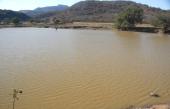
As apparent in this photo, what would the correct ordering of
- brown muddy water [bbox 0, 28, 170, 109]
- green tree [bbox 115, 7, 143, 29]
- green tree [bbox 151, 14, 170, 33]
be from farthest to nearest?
green tree [bbox 115, 7, 143, 29] < green tree [bbox 151, 14, 170, 33] < brown muddy water [bbox 0, 28, 170, 109]

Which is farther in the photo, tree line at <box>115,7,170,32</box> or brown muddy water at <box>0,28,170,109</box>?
tree line at <box>115,7,170,32</box>

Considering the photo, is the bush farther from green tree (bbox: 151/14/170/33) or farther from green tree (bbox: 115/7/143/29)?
green tree (bbox: 115/7/143/29)

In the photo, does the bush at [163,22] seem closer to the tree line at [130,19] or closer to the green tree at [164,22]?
the green tree at [164,22]

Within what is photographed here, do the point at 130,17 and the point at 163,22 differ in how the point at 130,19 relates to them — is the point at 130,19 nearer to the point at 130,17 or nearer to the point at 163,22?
the point at 130,17

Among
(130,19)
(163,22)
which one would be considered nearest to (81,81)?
(163,22)

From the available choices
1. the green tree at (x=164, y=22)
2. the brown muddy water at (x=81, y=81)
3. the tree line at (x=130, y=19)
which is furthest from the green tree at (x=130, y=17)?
the brown muddy water at (x=81, y=81)

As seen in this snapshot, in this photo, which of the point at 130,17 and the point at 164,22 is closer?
the point at 164,22

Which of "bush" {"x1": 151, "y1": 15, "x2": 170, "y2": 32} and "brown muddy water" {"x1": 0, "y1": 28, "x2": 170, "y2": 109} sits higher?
"bush" {"x1": 151, "y1": 15, "x2": 170, "y2": 32}

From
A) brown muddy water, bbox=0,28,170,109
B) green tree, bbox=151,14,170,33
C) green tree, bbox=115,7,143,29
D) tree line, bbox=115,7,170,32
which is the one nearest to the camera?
brown muddy water, bbox=0,28,170,109

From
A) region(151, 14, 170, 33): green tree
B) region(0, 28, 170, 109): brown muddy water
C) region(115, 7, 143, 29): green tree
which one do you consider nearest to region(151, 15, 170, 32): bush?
region(151, 14, 170, 33): green tree

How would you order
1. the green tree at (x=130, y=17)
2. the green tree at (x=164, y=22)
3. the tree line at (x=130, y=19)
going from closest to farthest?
1. the green tree at (x=164, y=22)
2. the tree line at (x=130, y=19)
3. the green tree at (x=130, y=17)

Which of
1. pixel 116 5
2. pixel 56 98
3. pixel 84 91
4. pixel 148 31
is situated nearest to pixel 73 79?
pixel 84 91

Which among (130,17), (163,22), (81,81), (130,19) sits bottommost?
(81,81)

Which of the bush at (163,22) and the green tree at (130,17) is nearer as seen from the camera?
the bush at (163,22)
